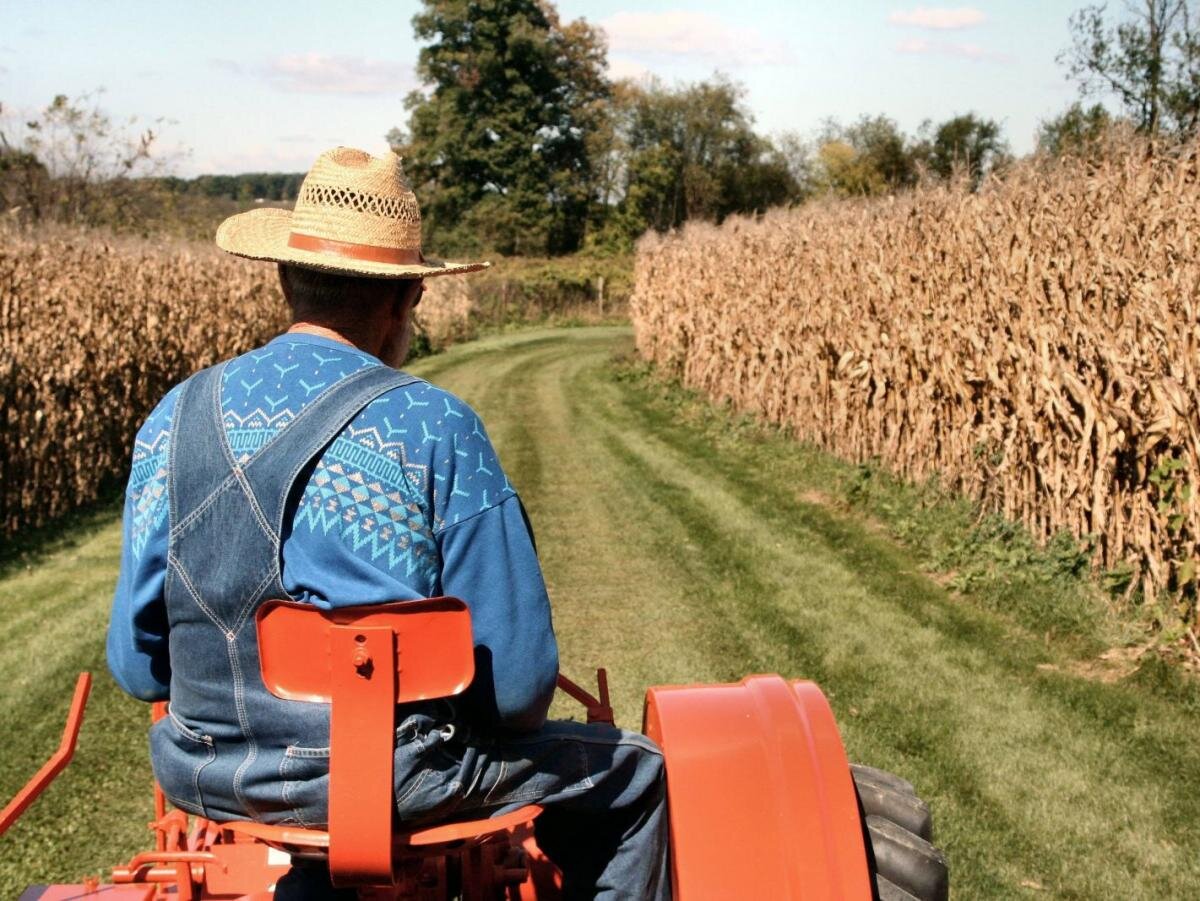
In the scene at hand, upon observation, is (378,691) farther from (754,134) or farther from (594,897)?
(754,134)

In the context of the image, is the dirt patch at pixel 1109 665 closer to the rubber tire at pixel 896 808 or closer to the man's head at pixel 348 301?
the rubber tire at pixel 896 808

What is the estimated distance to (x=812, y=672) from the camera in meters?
6.02

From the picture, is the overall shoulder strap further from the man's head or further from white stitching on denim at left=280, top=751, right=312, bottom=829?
white stitching on denim at left=280, top=751, right=312, bottom=829

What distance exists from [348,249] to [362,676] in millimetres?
845

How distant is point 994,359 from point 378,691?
6246 millimetres

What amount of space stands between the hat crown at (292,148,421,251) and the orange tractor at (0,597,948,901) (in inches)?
30.6

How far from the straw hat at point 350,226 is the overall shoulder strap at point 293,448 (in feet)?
0.96

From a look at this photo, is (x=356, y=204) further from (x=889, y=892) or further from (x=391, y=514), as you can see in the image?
(x=889, y=892)

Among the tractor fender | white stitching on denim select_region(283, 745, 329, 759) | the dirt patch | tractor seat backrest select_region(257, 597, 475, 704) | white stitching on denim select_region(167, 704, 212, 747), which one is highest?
tractor seat backrest select_region(257, 597, 475, 704)

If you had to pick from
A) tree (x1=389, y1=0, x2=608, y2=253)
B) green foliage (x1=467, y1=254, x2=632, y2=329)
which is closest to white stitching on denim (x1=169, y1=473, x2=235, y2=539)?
green foliage (x1=467, y1=254, x2=632, y2=329)

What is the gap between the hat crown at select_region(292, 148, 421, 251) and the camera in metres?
2.38

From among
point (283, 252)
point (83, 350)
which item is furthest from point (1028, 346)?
point (83, 350)

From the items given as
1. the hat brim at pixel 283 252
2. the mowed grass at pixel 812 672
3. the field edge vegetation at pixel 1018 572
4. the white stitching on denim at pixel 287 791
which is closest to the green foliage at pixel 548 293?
the mowed grass at pixel 812 672

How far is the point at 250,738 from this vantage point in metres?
2.17
